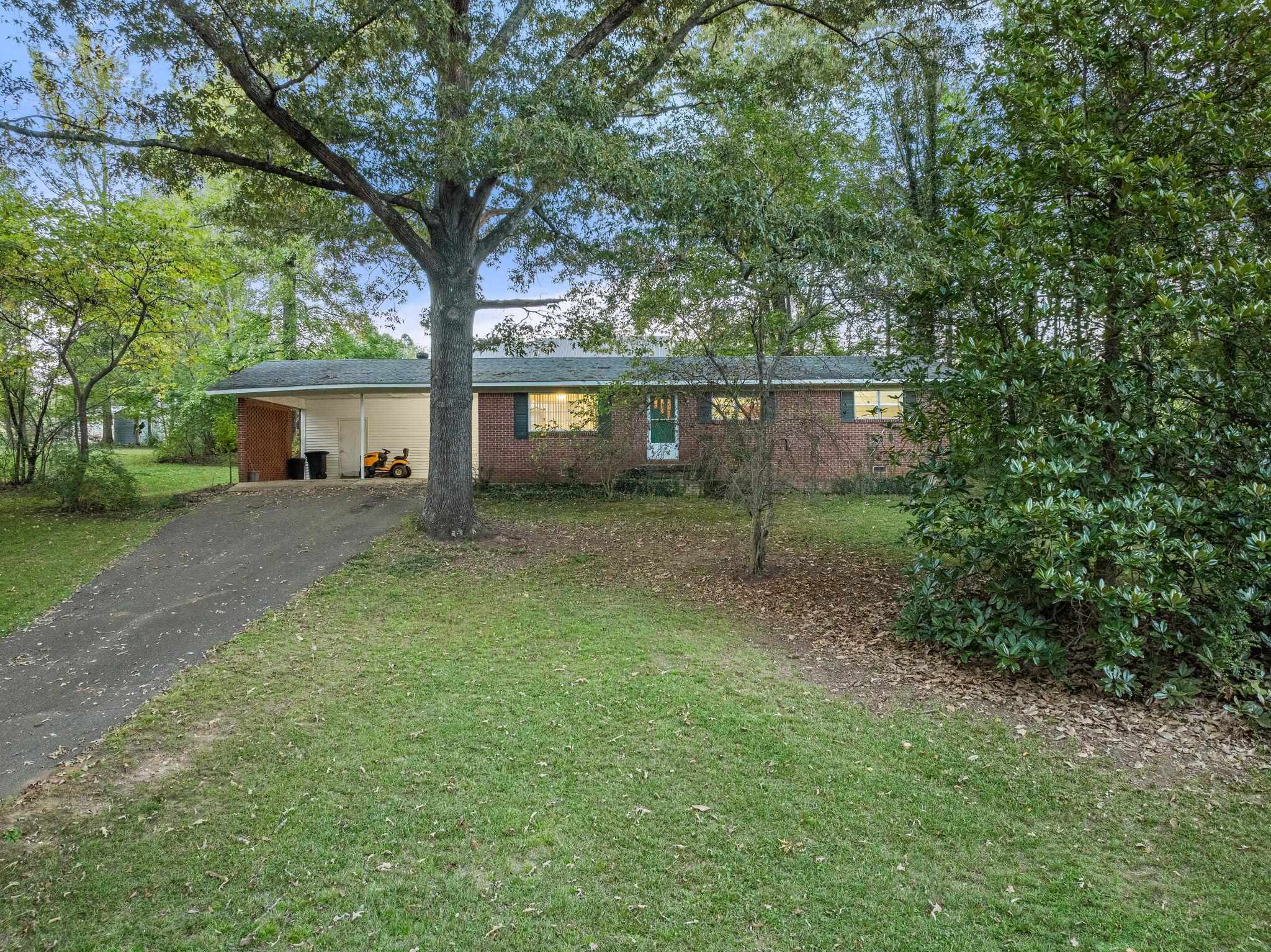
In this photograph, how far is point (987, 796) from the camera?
11.1ft

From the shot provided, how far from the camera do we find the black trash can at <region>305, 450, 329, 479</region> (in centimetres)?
1738

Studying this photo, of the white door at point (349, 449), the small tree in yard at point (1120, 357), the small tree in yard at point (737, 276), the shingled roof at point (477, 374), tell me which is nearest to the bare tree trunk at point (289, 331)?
the white door at point (349, 449)

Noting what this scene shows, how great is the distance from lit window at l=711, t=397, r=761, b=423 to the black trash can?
13.2 meters

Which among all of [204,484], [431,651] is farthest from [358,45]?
[204,484]

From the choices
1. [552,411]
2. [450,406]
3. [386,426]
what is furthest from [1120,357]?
[386,426]

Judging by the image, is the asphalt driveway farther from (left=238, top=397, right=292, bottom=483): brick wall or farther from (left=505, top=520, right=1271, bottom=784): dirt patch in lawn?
(left=238, top=397, right=292, bottom=483): brick wall

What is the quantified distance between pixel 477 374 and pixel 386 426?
532 cm

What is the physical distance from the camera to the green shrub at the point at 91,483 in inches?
438

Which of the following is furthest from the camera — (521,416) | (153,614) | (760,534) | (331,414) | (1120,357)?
(331,414)

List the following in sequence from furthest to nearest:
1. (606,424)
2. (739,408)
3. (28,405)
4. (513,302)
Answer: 1. (28,405)
2. (606,424)
3. (513,302)
4. (739,408)

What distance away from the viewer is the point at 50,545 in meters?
9.20

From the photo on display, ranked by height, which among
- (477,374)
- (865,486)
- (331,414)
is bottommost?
(865,486)

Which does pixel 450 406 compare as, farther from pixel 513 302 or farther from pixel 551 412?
pixel 551 412

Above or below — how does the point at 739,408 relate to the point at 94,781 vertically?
above
